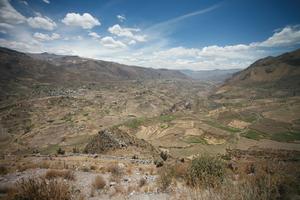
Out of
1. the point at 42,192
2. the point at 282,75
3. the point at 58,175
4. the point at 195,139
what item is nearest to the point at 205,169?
the point at 42,192

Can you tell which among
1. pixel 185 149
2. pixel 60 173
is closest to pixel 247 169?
pixel 60 173

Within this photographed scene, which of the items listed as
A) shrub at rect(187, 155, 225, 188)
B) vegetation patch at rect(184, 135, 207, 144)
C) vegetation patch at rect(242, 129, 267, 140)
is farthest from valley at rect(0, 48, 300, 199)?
shrub at rect(187, 155, 225, 188)

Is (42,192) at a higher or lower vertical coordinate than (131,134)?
higher

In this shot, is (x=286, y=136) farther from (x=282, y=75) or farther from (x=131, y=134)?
(x=282, y=75)

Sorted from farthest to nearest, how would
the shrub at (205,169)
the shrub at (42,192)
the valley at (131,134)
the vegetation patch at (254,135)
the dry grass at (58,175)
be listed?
the vegetation patch at (254,135) → the valley at (131,134) → the dry grass at (58,175) → the shrub at (205,169) → the shrub at (42,192)

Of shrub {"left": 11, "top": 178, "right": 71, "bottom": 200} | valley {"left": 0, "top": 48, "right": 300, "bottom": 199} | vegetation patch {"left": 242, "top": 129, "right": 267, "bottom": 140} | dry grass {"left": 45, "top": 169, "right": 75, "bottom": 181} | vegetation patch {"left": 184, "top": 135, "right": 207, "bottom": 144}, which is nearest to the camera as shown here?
shrub {"left": 11, "top": 178, "right": 71, "bottom": 200}

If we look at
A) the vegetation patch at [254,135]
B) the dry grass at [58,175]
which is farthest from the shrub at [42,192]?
the vegetation patch at [254,135]

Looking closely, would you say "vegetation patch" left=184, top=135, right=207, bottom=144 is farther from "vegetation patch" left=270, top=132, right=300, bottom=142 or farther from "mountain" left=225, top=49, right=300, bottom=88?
"mountain" left=225, top=49, right=300, bottom=88

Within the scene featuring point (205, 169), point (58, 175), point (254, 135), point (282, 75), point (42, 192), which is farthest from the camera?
point (282, 75)

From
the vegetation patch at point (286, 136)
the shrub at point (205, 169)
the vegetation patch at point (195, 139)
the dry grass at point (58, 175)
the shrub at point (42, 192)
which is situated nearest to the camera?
the shrub at point (42, 192)

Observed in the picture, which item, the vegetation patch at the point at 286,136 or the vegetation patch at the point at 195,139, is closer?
the vegetation patch at the point at 195,139

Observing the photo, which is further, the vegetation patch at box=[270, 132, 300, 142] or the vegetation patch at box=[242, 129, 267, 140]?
the vegetation patch at box=[242, 129, 267, 140]

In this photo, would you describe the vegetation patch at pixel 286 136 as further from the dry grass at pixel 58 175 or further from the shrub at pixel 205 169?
the dry grass at pixel 58 175

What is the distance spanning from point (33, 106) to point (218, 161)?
118647mm
